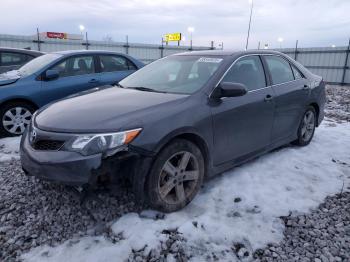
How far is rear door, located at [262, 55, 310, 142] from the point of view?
4.15m

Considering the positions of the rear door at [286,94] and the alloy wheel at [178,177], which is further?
the rear door at [286,94]

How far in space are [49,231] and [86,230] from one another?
315mm

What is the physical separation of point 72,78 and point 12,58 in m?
2.32


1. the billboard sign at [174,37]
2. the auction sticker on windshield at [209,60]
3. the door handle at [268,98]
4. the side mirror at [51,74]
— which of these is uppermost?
the billboard sign at [174,37]

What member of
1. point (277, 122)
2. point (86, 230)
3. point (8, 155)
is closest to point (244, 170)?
point (277, 122)

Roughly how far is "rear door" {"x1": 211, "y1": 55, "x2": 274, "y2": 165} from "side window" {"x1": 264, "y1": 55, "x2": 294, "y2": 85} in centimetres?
24

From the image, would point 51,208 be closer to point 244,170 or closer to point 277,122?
point 244,170

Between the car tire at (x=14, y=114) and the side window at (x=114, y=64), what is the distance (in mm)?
1653

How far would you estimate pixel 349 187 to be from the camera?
12.1 ft

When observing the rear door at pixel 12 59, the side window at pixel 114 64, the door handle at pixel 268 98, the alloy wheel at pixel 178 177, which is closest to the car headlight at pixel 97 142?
the alloy wheel at pixel 178 177

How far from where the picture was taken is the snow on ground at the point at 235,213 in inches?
97.7

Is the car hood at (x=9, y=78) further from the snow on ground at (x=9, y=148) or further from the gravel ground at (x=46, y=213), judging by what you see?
the gravel ground at (x=46, y=213)

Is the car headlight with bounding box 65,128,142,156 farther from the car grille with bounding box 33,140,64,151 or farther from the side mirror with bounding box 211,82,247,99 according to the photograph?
the side mirror with bounding box 211,82,247,99

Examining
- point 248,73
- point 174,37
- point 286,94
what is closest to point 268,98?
point 248,73
